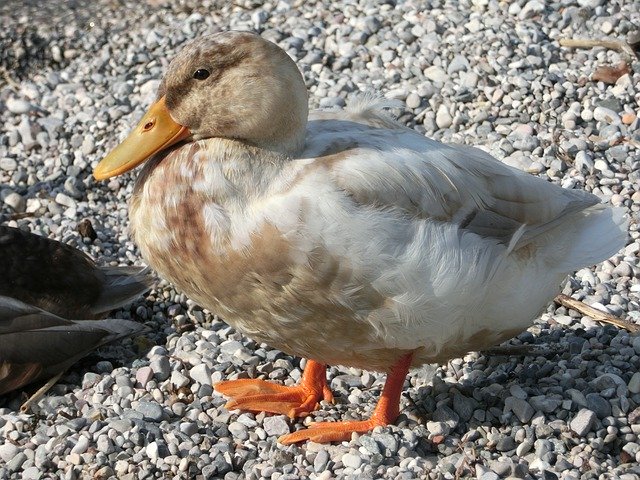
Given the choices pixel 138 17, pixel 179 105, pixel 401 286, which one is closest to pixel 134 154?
pixel 179 105

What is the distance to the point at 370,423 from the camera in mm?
3875

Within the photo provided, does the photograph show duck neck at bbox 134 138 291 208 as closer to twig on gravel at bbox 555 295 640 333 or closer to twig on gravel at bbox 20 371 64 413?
twig on gravel at bbox 20 371 64 413

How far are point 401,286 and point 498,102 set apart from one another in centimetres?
245

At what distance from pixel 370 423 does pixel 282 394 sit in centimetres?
42

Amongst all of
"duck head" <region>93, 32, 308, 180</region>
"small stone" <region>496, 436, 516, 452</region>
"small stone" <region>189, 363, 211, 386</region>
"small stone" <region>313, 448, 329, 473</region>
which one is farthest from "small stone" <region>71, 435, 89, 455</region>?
"small stone" <region>496, 436, 516, 452</region>

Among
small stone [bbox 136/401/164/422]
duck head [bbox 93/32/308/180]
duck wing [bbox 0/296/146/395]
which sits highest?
duck head [bbox 93/32/308/180]

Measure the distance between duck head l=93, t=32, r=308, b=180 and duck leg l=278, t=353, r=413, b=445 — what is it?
3.03 feet

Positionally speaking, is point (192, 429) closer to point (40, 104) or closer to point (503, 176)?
Answer: point (503, 176)

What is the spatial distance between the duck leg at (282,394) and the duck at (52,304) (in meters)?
0.59

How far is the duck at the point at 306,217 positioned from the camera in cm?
334

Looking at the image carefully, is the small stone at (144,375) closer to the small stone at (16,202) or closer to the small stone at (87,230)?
the small stone at (87,230)

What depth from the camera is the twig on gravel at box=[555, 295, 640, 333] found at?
4.30 meters

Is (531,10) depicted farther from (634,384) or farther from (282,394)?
(282,394)

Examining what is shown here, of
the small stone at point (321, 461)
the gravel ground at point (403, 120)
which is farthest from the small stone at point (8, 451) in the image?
the small stone at point (321, 461)
